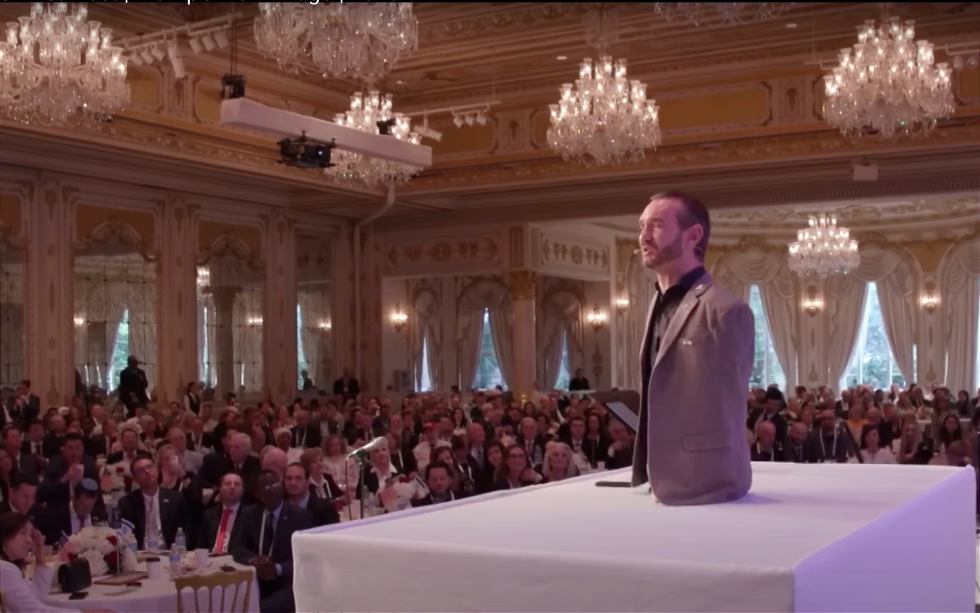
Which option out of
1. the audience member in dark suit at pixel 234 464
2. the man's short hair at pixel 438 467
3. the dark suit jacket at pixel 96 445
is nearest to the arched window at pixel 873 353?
the dark suit jacket at pixel 96 445

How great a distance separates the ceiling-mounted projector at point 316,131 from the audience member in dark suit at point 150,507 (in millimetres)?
2919

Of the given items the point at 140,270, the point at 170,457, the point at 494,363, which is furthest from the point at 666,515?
the point at 494,363

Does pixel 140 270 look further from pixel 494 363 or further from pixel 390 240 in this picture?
pixel 494 363

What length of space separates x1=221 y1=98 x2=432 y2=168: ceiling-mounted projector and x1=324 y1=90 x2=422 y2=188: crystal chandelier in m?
0.21

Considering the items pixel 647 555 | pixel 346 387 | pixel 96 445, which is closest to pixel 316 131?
pixel 96 445

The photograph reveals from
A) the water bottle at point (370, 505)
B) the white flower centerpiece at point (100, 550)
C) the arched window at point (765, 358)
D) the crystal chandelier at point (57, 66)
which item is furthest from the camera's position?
the arched window at point (765, 358)

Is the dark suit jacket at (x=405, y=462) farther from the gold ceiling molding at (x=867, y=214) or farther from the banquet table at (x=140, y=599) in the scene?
the gold ceiling molding at (x=867, y=214)

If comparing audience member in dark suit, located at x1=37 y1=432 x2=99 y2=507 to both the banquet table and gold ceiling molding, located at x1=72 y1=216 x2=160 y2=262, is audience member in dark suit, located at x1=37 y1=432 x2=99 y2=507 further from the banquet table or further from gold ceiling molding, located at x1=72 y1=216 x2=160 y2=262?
gold ceiling molding, located at x1=72 y1=216 x2=160 y2=262

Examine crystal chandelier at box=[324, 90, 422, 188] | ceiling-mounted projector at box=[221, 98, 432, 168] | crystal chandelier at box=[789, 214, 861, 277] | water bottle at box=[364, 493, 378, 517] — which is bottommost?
water bottle at box=[364, 493, 378, 517]

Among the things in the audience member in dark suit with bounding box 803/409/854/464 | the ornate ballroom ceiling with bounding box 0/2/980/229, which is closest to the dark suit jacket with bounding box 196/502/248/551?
the ornate ballroom ceiling with bounding box 0/2/980/229

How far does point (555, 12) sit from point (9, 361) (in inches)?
301

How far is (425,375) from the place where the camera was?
21.8 metres

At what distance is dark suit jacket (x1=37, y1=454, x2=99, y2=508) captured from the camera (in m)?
8.24

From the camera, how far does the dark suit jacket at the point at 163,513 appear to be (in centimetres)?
746
